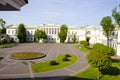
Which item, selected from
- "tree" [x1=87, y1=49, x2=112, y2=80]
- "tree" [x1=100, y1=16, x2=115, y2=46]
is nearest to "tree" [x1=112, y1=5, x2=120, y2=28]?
"tree" [x1=100, y1=16, x2=115, y2=46]

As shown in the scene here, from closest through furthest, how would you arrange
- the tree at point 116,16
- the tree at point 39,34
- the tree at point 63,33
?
the tree at point 116,16, the tree at point 63,33, the tree at point 39,34

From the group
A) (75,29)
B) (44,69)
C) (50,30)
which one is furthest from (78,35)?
(44,69)

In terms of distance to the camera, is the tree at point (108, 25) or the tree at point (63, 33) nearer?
the tree at point (108, 25)

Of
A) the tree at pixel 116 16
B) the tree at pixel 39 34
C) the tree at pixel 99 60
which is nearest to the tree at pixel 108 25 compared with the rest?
the tree at pixel 116 16

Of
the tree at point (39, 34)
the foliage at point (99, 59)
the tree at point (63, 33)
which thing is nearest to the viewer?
the foliage at point (99, 59)

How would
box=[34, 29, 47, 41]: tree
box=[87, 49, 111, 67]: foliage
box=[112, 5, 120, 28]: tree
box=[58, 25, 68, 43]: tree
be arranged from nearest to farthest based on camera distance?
box=[87, 49, 111, 67]: foliage, box=[112, 5, 120, 28]: tree, box=[58, 25, 68, 43]: tree, box=[34, 29, 47, 41]: tree

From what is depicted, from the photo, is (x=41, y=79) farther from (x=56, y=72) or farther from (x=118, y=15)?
(x=118, y=15)

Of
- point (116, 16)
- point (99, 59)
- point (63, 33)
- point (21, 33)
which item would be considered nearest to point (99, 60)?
point (99, 59)

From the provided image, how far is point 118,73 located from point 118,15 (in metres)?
31.0

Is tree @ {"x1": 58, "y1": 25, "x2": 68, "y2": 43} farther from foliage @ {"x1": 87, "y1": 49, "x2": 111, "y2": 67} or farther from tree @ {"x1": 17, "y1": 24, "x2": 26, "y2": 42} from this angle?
foliage @ {"x1": 87, "y1": 49, "x2": 111, "y2": 67}

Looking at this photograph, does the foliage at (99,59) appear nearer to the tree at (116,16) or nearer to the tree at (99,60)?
the tree at (99,60)

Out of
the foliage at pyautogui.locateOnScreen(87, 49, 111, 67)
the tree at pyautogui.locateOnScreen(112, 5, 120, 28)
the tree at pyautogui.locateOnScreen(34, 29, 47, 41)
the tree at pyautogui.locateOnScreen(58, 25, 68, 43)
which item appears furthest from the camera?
the tree at pyautogui.locateOnScreen(34, 29, 47, 41)

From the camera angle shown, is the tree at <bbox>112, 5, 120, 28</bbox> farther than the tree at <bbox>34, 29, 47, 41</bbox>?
No

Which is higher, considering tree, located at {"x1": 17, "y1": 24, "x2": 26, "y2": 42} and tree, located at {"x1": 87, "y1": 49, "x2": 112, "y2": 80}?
tree, located at {"x1": 17, "y1": 24, "x2": 26, "y2": 42}
